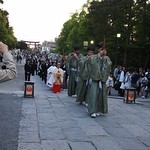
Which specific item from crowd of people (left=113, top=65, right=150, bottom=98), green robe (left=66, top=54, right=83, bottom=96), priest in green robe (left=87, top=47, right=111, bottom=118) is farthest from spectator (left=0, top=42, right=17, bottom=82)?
crowd of people (left=113, top=65, right=150, bottom=98)

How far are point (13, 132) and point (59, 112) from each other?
3.04 m

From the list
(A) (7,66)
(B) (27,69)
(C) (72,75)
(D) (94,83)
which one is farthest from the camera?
(B) (27,69)

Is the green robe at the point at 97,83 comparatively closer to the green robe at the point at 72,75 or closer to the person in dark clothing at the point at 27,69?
the green robe at the point at 72,75

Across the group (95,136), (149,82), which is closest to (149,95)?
(149,82)

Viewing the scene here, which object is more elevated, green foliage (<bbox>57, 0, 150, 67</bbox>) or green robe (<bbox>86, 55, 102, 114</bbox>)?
green foliage (<bbox>57, 0, 150, 67</bbox>)

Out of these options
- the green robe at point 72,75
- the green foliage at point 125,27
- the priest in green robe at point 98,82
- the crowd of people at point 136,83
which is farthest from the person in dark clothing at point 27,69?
the green foliage at point 125,27

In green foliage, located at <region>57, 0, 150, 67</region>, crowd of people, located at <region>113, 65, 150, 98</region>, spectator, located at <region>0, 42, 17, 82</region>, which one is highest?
green foliage, located at <region>57, 0, 150, 67</region>

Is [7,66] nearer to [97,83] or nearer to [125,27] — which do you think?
[97,83]

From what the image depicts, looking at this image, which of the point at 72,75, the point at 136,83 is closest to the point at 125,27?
the point at 136,83

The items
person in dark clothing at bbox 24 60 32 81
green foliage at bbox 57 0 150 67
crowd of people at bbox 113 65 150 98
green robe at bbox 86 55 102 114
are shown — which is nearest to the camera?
green robe at bbox 86 55 102 114

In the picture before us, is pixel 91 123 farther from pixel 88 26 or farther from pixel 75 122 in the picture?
pixel 88 26

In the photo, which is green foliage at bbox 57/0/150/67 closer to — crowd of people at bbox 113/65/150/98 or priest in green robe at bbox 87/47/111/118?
crowd of people at bbox 113/65/150/98

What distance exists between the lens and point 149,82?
20.6 metres

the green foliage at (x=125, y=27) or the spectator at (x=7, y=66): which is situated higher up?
the green foliage at (x=125, y=27)
